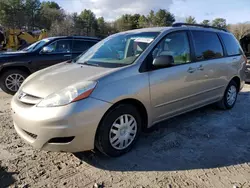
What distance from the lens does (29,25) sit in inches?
1670

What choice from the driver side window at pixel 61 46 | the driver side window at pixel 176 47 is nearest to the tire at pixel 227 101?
the driver side window at pixel 176 47

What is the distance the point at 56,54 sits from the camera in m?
7.46

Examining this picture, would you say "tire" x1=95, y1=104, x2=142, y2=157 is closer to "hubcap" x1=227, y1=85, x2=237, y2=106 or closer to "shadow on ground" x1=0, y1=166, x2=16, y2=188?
"shadow on ground" x1=0, y1=166, x2=16, y2=188

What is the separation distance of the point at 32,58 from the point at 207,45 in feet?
15.0

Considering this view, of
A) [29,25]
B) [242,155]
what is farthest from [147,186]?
[29,25]

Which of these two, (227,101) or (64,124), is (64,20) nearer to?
(227,101)

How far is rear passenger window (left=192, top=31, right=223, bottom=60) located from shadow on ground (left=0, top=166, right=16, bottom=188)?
333 centimetres

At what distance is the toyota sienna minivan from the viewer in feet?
9.75

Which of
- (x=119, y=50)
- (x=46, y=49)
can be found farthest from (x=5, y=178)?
(x=46, y=49)

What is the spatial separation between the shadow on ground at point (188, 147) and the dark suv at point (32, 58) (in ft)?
13.5

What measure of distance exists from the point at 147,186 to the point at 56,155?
135 cm

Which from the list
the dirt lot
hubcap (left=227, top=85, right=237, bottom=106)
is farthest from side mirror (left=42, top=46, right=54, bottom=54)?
hubcap (left=227, top=85, right=237, bottom=106)

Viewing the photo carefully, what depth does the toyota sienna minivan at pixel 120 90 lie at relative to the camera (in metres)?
2.97

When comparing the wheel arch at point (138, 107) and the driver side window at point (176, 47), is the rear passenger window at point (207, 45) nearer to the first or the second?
the driver side window at point (176, 47)
